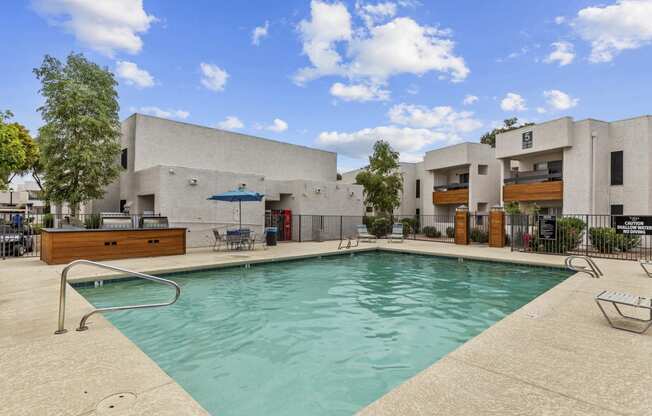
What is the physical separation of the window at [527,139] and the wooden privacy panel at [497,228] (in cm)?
797

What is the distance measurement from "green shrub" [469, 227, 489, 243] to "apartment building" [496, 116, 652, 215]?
14.5 feet

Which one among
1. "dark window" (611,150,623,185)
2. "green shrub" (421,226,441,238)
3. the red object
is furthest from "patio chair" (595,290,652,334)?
"green shrub" (421,226,441,238)

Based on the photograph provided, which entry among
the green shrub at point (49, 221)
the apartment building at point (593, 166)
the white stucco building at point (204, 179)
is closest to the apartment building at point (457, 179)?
the apartment building at point (593, 166)

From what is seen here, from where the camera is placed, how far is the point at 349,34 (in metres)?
15.0

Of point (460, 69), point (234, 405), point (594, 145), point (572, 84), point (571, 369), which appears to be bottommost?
point (234, 405)

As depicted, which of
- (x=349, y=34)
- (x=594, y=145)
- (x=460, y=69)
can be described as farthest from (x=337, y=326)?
(x=594, y=145)

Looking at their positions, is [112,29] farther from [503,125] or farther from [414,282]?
[503,125]

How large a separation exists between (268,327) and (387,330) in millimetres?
1799

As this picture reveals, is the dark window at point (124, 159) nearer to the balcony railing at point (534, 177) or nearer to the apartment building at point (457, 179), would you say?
the apartment building at point (457, 179)

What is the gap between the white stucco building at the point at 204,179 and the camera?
14.1 m

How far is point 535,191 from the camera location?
19297 mm

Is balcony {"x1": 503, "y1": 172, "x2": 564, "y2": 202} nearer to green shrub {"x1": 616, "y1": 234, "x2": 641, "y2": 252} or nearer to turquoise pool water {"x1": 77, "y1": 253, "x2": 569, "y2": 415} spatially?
green shrub {"x1": 616, "y1": 234, "x2": 641, "y2": 252}

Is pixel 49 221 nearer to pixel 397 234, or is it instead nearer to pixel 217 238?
pixel 217 238

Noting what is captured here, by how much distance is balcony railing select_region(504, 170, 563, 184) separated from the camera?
18984 millimetres
